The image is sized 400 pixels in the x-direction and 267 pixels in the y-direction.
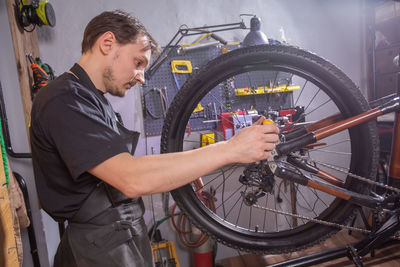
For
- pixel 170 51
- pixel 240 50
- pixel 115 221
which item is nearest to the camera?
pixel 115 221

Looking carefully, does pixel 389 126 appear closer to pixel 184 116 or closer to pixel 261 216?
pixel 261 216

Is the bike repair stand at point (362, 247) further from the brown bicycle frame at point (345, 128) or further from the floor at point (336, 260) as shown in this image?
the floor at point (336, 260)

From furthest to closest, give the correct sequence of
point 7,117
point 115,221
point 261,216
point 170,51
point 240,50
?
point 261,216 < point 170,51 < point 7,117 < point 240,50 < point 115,221

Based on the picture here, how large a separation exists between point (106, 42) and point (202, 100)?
102cm

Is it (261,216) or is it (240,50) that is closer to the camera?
(240,50)

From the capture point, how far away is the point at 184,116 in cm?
92

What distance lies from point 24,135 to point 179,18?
4.19 ft

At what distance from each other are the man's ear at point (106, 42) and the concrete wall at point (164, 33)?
935 millimetres

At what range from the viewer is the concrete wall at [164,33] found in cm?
142

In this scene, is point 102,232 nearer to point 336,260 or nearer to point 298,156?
point 298,156

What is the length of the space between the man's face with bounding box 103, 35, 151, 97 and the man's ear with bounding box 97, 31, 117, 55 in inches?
0.7

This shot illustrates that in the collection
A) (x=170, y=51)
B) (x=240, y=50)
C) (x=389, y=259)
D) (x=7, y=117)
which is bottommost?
(x=389, y=259)

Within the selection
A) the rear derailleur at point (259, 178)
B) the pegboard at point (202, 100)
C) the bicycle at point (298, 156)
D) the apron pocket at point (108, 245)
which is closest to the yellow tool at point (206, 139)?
the pegboard at point (202, 100)

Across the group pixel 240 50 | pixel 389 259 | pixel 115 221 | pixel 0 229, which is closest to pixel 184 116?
pixel 240 50
